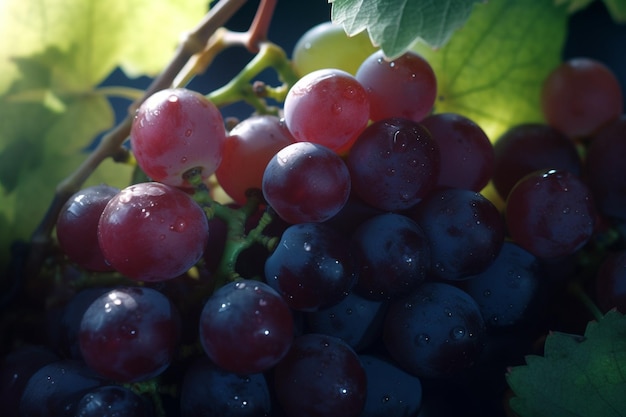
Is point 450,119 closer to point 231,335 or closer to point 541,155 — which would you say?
point 541,155

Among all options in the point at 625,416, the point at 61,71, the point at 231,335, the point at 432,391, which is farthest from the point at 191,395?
the point at 61,71

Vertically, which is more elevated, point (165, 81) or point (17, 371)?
point (165, 81)

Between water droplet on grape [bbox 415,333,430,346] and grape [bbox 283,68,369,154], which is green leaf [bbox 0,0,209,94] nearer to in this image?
grape [bbox 283,68,369,154]

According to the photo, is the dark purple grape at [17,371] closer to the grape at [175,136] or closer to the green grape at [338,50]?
the grape at [175,136]

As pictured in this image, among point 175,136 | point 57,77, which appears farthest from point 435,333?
point 57,77

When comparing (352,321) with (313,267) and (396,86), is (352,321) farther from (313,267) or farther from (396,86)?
(396,86)
